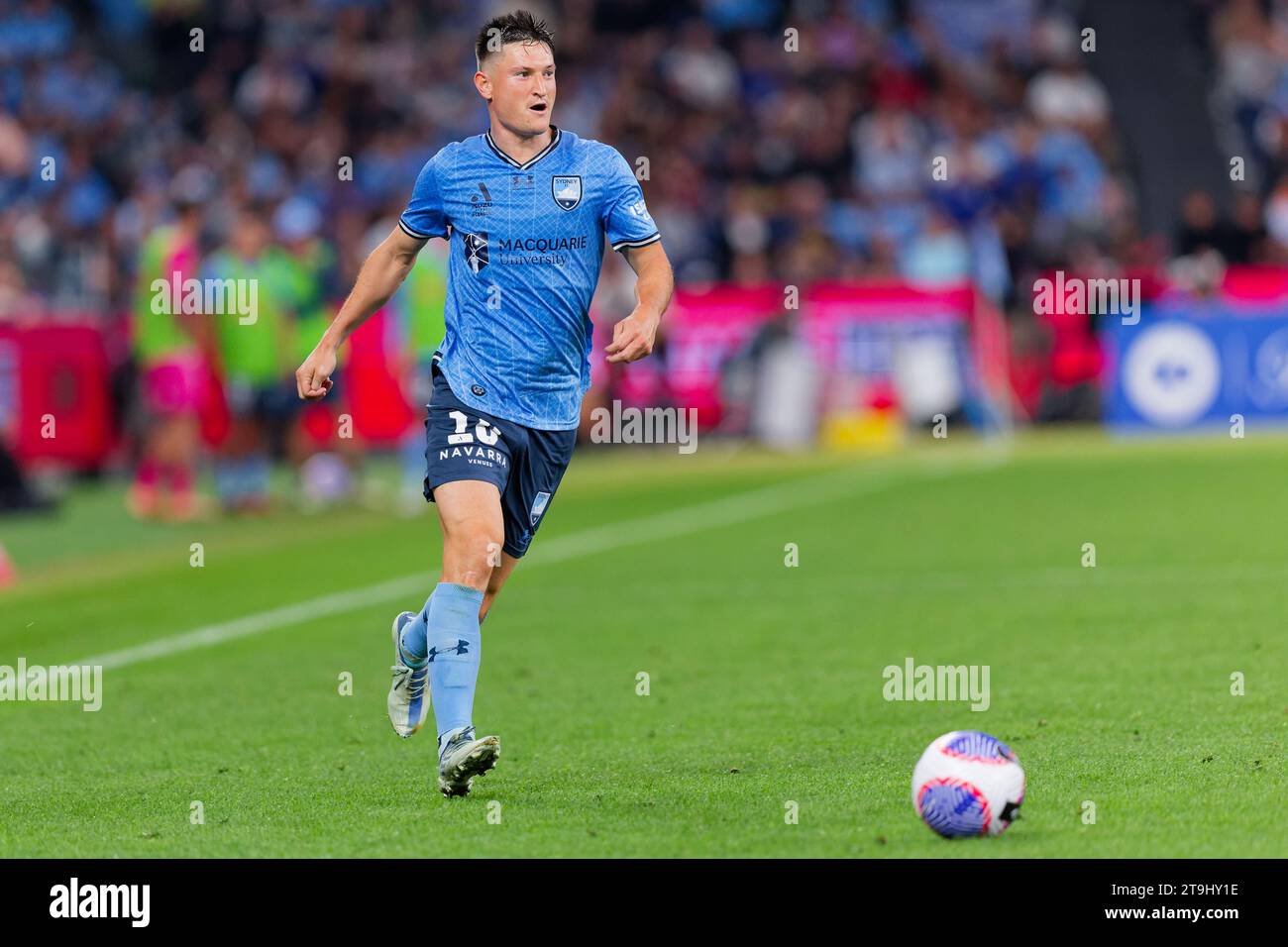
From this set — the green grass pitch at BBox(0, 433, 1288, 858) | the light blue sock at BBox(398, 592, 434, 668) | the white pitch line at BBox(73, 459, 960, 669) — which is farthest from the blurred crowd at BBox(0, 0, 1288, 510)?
the light blue sock at BBox(398, 592, 434, 668)

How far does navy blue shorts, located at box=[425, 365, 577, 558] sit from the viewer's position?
7.62 metres

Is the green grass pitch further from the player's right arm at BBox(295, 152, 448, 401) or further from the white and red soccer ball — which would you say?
the player's right arm at BBox(295, 152, 448, 401)

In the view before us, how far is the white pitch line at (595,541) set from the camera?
11.9 metres

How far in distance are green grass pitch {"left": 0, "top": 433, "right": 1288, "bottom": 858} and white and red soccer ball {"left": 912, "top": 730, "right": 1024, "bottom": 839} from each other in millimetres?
80

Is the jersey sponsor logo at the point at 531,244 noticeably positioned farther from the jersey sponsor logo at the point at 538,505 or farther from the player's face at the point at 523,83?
the jersey sponsor logo at the point at 538,505

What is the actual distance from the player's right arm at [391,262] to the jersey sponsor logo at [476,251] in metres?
0.15

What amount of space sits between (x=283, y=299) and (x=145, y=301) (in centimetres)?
115

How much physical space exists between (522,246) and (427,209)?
378mm

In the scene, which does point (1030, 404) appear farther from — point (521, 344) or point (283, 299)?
point (521, 344)

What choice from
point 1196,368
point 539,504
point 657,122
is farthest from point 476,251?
point 657,122

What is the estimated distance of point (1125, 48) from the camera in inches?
1198

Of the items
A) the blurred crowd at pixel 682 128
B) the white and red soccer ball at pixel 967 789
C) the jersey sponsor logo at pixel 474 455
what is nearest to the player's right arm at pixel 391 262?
the jersey sponsor logo at pixel 474 455

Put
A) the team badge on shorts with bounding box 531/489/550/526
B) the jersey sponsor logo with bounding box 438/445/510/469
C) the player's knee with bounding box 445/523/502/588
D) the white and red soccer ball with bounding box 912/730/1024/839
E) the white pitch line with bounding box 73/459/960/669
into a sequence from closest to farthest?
the white and red soccer ball with bounding box 912/730/1024/839
the player's knee with bounding box 445/523/502/588
the jersey sponsor logo with bounding box 438/445/510/469
the team badge on shorts with bounding box 531/489/550/526
the white pitch line with bounding box 73/459/960/669
